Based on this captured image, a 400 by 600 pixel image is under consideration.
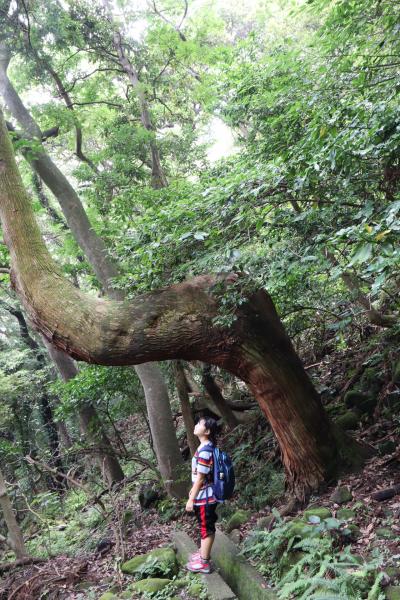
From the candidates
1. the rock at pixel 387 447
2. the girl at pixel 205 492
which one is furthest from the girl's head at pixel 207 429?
the rock at pixel 387 447

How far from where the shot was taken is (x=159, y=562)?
17.0 ft

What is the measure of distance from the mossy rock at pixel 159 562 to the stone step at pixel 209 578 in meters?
0.12

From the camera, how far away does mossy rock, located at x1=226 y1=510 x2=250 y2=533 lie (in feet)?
19.0

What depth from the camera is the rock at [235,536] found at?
5302 millimetres

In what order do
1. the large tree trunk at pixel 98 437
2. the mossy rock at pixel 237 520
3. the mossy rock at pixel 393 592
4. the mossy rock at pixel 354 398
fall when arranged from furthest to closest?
the large tree trunk at pixel 98 437 < the mossy rock at pixel 354 398 < the mossy rock at pixel 237 520 < the mossy rock at pixel 393 592

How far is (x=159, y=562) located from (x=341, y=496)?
2.24 m

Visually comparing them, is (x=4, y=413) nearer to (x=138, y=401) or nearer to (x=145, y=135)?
(x=138, y=401)

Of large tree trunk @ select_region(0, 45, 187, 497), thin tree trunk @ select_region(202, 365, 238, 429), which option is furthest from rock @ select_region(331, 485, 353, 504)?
large tree trunk @ select_region(0, 45, 187, 497)

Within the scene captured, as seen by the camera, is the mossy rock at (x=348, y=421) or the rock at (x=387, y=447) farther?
the mossy rock at (x=348, y=421)

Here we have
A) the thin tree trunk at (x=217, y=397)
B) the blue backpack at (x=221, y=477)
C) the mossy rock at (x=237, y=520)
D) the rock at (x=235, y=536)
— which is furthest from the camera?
the thin tree trunk at (x=217, y=397)

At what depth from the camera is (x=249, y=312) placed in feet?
17.7

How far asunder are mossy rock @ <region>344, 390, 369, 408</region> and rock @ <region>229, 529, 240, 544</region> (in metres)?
2.82

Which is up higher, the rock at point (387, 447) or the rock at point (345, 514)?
the rock at point (387, 447)

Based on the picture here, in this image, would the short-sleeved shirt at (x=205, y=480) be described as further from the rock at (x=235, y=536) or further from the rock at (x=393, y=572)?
the rock at (x=393, y=572)
